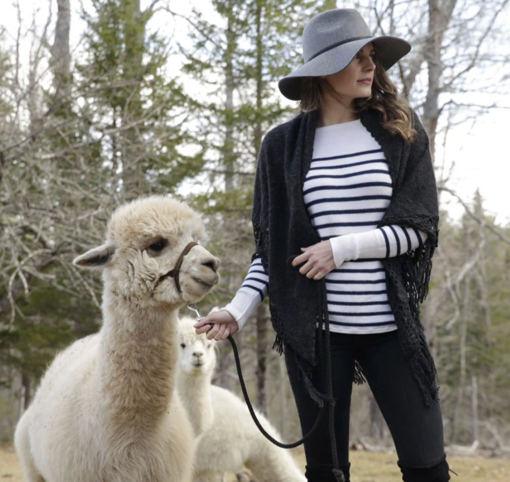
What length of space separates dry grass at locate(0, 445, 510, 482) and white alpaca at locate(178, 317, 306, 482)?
1739 mm

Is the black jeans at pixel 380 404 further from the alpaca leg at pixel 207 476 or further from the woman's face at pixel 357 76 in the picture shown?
the alpaca leg at pixel 207 476

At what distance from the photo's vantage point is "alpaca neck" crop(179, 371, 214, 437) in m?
5.00

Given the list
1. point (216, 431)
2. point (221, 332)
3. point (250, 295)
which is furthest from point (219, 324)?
point (216, 431)

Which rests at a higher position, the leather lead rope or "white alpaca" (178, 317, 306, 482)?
the leather lead rope

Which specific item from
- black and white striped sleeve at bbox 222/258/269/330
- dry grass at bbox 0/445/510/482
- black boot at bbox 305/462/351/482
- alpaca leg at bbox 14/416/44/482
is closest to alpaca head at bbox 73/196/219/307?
black and white striped sleeve at bbox 222/258/269/330

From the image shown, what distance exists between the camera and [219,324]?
2443mm

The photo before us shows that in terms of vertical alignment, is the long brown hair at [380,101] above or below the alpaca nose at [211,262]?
above

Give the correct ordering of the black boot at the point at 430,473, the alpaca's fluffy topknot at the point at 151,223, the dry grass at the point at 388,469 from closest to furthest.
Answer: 1. the black boot at the point at 430,473
2. the alpaca's fluffy topknot at the point at 151,223
3. the dry grass at the point at 388,469

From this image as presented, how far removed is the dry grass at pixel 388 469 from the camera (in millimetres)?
7055

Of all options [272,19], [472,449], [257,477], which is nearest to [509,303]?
[472,449]

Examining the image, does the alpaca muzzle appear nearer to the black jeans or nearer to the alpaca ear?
the alpaca ear

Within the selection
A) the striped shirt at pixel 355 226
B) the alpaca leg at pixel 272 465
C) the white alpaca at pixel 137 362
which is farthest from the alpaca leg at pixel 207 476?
the striped shirt at pixel 355 226

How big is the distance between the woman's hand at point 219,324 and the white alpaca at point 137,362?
15.0 inches

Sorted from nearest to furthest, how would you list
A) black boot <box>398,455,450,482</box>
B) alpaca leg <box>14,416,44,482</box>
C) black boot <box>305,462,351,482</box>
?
1. black boot <box>398,455,450,482</box>
2. black boot <box>305,462,351,482</box>
3. alpaca leg <box>14,416,44,482</box>
